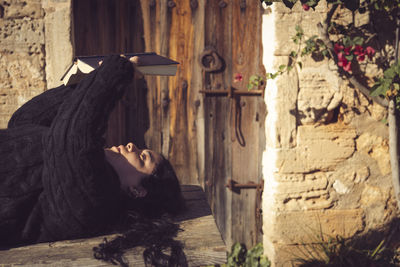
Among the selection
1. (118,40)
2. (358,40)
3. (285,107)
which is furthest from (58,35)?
(358,40)

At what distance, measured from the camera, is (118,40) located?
3312 millimetres

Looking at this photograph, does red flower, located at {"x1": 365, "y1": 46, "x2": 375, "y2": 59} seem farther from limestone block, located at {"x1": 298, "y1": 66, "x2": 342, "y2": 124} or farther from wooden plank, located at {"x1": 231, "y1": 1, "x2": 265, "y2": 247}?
wooden plank, located at {"x1": 231, "y1": 1, "x2": 265, "y2": 247}

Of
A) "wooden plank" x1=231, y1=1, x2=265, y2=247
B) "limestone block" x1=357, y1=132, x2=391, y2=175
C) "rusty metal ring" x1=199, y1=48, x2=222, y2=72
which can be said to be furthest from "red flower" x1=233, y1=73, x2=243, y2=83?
"limestone block" x1=357, y1=132, x2=391, y2=175

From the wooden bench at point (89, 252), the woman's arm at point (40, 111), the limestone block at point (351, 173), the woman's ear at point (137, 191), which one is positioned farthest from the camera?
the limestone block at point (351, 173)

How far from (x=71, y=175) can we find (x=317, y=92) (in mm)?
2032

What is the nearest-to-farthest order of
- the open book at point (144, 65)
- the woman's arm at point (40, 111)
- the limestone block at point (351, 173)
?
the open book at point (144, 65) → the woman's arm at point (40, 111) → the limestone block at point (351, 173)

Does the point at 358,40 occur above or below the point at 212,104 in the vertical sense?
above

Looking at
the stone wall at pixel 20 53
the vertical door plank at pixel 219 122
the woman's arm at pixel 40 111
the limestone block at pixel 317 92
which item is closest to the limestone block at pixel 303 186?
the limestone block at pixel 317 92

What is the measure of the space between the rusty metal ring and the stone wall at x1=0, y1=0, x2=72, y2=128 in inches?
43.5

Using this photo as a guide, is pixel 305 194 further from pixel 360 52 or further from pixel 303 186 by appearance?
pixel 360 52

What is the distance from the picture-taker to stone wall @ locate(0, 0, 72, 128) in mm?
2844

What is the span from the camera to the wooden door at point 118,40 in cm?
316

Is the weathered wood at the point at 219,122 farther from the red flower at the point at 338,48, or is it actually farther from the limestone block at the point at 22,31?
the limestone block at the point at 22,31

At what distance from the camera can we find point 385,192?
3.02 metres
